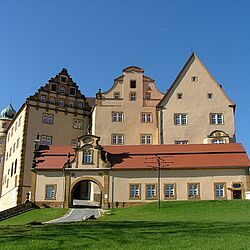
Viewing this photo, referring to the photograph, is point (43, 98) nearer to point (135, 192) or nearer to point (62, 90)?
point (62, 90)

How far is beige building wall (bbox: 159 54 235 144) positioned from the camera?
53.4 m

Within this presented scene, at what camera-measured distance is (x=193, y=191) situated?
4169 cm

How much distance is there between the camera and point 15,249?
15.7 m

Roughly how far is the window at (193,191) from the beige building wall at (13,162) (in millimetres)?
22160

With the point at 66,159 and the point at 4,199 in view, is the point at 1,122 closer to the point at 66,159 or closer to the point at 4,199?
the point at 4,199

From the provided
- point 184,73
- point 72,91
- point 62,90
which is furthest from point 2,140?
point 184,73

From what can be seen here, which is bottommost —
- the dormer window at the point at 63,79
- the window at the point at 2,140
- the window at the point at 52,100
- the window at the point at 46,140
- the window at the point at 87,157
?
the window at the point at 87,157

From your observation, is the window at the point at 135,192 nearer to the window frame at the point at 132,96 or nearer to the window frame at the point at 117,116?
the window frame at the point at 117,116

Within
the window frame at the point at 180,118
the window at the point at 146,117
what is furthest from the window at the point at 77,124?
the window frame at the point at 180,118

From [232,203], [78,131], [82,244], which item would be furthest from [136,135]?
[82,244]

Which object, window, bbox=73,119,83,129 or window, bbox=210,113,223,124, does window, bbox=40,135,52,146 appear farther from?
window, bbox=210,113,223,124

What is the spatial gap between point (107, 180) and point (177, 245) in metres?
26.6

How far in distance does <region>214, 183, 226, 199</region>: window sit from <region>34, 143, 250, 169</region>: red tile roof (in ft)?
5.99

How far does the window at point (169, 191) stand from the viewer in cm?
4169
